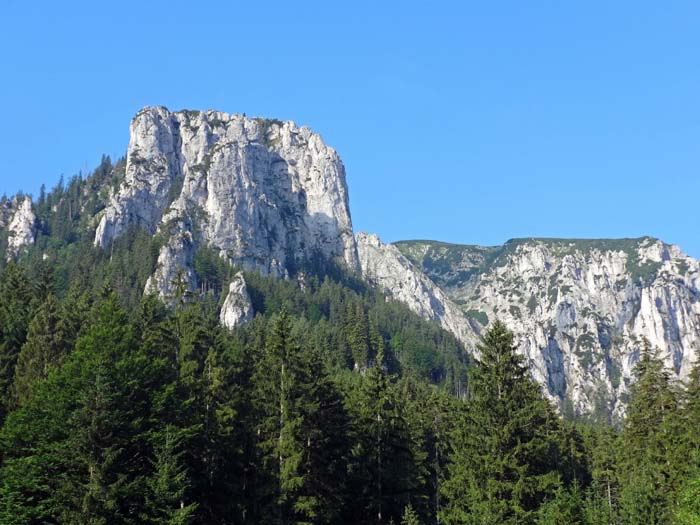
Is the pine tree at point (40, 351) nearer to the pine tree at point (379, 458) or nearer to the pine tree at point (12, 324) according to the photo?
the pine tree at point (12, 324)

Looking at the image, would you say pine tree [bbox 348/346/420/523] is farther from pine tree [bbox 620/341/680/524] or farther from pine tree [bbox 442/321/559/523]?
pine tree [bbox 620/341/680/524]

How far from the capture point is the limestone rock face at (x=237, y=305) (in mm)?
175250

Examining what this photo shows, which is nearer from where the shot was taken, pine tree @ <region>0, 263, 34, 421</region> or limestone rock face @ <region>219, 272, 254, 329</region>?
pine tree @ <region>0, 263, 34, 421</region>

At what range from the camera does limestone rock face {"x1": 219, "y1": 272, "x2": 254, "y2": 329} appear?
17525 centimetres

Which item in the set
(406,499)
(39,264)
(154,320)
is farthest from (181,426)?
(39,264)

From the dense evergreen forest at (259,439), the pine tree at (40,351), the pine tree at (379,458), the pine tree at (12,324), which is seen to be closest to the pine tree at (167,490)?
the dense evergreen forest at (259,439)

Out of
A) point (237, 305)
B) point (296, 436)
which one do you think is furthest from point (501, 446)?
point (237, 305)

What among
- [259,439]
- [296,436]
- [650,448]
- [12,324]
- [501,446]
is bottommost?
[650,448]

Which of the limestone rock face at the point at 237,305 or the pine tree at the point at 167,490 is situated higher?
the limestone rock face at the point at 237,305

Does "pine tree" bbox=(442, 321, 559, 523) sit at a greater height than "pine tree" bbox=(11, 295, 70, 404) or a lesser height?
lesser

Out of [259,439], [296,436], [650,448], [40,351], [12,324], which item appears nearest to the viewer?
[296,436]

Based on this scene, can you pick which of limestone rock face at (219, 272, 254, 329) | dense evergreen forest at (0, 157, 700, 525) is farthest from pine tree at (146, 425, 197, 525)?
limestone rock face at (219, 272, 254, 329)

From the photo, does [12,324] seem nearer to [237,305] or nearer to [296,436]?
[296,436]

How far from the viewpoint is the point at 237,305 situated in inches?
7165
